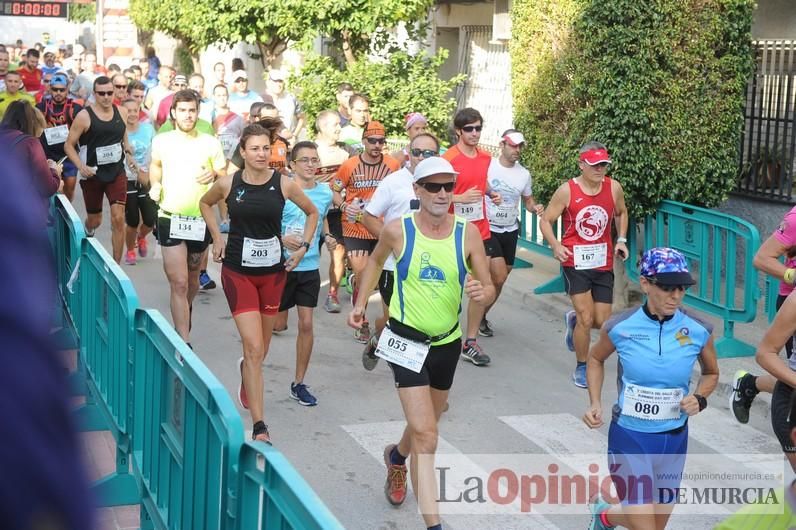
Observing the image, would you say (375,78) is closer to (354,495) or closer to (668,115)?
(668,115)

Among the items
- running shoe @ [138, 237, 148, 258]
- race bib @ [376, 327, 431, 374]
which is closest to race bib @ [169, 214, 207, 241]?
race bib @ [376, 327, 431, 374]

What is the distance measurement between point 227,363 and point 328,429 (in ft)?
6.47

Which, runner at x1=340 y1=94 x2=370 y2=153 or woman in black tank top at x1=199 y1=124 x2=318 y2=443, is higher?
runner at x1=340 y1=94 x2=370 y2=153

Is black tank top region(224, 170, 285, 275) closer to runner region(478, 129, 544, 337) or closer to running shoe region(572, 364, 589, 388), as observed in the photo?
running shoe region(572, 364, 589, 388)

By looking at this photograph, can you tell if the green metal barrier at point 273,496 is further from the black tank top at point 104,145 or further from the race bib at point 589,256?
the black tank top at point 104,145

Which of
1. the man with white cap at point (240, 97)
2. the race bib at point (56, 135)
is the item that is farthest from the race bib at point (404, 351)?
the man with white cap at point (240, 97)

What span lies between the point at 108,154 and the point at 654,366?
854 centimetres

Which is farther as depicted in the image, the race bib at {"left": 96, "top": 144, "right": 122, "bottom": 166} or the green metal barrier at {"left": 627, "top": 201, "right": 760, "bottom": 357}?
the race bib at {"left": 96, "top": 144, "right": 122, "bottom": 166}

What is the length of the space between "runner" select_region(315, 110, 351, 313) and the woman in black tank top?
3.35 metres

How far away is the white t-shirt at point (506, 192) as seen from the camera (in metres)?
11.3

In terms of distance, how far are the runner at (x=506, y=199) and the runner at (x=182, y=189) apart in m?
2.53

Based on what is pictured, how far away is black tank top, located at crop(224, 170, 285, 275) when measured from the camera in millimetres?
8273

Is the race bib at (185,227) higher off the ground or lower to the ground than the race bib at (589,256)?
higher

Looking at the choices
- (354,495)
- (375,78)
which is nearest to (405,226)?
(354,495)
